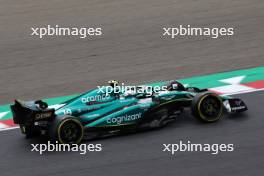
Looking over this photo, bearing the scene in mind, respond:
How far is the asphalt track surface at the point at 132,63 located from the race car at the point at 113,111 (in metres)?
0.18

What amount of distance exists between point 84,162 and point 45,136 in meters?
1.14

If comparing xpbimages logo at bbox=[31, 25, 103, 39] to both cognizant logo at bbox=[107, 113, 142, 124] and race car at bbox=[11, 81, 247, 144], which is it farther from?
cognizant logo at bbox=[107, 113, 142, 124]

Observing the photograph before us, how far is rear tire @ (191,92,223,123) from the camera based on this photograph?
10719 mm

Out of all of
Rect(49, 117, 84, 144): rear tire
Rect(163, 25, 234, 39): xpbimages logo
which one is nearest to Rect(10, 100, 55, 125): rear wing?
Rect(49, 117, 84, 144): rear tire

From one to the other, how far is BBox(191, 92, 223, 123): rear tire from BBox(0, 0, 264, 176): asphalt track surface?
13 cm

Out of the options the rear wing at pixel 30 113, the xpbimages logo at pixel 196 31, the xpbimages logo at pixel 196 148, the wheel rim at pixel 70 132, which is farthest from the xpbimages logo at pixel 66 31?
the xpbimages logo at pixel 196 148

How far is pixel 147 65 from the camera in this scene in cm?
1434

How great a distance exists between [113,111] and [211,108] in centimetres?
153

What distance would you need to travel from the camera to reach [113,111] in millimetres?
10562

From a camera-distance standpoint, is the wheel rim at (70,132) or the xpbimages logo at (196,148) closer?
the xpbimages logo at (196,148)

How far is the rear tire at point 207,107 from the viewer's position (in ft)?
35.2

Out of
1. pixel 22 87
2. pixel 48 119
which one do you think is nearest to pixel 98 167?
pixel 48 119

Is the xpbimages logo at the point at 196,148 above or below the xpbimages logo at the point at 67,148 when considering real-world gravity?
below

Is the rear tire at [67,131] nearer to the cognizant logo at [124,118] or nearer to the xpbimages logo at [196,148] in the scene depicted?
the cognizant logo at [124,118]
